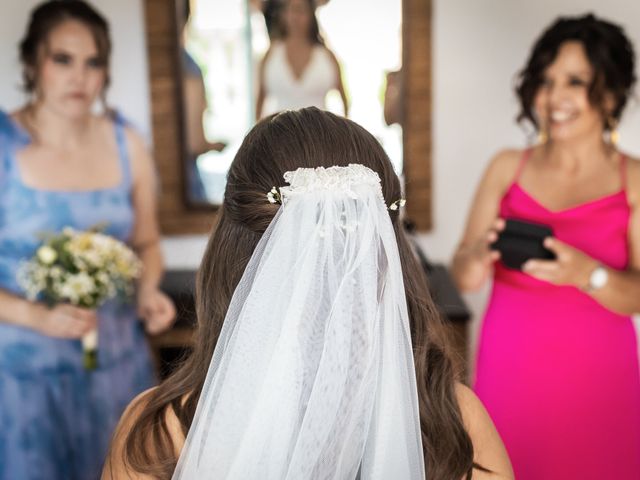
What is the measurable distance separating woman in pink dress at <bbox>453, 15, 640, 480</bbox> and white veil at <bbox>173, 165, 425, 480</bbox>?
41.0 inches

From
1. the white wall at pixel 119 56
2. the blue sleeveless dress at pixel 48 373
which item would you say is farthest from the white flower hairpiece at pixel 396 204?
the white wall at pixel 119 56

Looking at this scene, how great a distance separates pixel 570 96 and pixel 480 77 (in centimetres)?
106

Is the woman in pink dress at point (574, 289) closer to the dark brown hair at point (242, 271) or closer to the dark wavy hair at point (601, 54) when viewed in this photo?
the dark wavy hair at point (601, 54)

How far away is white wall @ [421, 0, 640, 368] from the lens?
3.19 metres

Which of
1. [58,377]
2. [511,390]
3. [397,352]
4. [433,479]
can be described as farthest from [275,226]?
[58,377]

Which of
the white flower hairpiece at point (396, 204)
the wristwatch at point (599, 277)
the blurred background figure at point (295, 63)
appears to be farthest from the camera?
the blurred background figure at point (295, 63)

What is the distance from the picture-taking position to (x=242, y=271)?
128 cm

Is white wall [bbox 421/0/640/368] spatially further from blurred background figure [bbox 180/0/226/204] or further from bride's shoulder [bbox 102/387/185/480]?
bride's shoulder [bbox 102/387/185/480]

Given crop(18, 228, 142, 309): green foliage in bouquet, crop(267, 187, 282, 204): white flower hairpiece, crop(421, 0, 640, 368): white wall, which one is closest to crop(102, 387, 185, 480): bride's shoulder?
crop(267, 187, 282, 204): white flower hairpiece

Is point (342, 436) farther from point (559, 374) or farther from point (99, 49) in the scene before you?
point (99, 49)

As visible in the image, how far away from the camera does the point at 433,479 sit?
128 centimetres

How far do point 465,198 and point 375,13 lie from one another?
890 millimetres

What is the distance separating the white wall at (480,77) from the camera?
3.19 m

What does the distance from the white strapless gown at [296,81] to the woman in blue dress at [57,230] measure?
80cm
